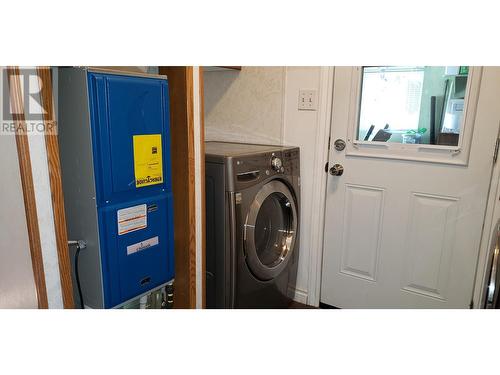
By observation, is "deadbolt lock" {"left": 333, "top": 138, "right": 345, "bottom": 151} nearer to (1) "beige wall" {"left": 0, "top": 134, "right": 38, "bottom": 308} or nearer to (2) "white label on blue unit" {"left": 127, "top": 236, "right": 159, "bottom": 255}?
(2) "white label on blue unit" {"left": 127, "top": 236, "right": 159, "bottom": 255}

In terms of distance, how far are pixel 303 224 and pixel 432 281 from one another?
2.46 feet

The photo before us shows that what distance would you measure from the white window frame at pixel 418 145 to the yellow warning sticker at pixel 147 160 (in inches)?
43.9

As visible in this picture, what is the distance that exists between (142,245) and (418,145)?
1.40 m

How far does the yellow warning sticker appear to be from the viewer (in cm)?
120

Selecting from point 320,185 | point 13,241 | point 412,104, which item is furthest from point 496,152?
point 13,241

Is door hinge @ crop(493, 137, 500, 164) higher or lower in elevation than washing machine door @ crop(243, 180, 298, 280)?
higher

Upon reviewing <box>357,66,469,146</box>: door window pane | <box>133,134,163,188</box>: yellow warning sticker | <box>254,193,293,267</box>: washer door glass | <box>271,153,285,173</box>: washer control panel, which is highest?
<box>357,66,469,146</box>: door window pane

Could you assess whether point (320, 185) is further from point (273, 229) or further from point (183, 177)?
point (183, 177)

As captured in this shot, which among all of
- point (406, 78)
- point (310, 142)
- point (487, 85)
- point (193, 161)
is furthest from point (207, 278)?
point (487, 85)

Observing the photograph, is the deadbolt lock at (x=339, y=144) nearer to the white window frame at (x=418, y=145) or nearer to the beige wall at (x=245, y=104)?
the white window frame at (x=418, y=145)

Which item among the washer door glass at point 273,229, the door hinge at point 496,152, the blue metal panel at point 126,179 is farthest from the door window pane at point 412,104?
the blue metal panel at point 126,179

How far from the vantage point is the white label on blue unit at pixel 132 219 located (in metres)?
1.20

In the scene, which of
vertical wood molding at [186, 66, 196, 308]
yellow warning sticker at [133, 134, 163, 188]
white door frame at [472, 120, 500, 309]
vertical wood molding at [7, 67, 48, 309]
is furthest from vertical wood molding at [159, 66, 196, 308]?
white door frame at [472, 120, 500, 309]

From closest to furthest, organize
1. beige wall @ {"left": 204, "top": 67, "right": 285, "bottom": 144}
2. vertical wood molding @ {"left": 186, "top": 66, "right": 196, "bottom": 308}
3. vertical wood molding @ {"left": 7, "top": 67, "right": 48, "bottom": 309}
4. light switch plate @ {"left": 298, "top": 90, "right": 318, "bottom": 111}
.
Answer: vertical wood molding @ {"left": 7, "top": 67, "right": 48, "bottom": 309} → vertical wood molding @ {"left": 186, "top": 66, "right": 196, "bottom": 308} → light switch plate @ {"left": 298, "top": 90, "right": 318, "bottom": 111} → beige wall @ {"left": 204, "top": 67, "right": 285, "bottom": 144}
